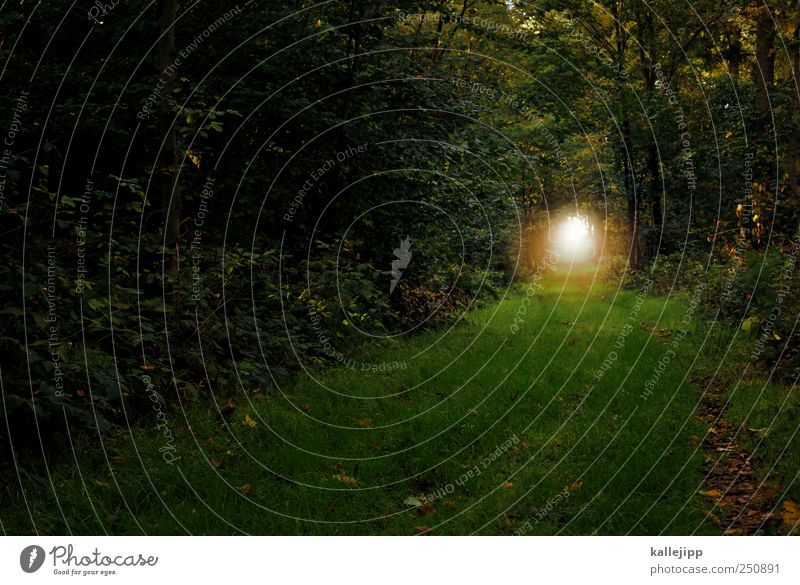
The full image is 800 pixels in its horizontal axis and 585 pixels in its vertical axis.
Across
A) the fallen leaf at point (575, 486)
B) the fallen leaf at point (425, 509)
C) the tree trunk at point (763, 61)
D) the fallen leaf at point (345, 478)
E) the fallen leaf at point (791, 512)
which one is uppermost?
the tree trunk at point (763, 61)

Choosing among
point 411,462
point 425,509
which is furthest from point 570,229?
point 425,509

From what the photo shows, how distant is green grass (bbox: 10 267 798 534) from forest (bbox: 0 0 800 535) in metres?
0.04

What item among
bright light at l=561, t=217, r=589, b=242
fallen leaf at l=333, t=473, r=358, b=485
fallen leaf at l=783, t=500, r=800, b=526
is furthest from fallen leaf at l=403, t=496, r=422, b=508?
bright light at l=561, t=217, r=589, b=242

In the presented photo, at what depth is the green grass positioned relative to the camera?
17.6 feet

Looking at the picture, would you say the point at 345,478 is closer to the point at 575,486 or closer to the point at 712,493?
the point at 575,486

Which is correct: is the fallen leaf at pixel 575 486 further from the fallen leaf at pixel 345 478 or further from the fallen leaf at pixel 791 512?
the fallen leaf at pixel 345 478

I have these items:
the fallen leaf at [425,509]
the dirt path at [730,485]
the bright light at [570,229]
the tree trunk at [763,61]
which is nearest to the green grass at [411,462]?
the fallen leaf at [425,509]

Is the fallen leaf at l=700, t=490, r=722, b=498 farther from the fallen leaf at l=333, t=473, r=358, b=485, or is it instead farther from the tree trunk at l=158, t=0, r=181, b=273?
the tree trunk at l=158, t=0, r=181, b=273

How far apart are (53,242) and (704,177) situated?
812 inches

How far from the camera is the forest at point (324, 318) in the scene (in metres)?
5.69

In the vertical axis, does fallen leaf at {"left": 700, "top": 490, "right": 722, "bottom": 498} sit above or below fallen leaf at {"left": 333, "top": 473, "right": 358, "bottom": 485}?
above

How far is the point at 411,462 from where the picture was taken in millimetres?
6590

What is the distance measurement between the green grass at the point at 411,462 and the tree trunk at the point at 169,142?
222 cm

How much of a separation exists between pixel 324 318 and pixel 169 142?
3.35 meters
